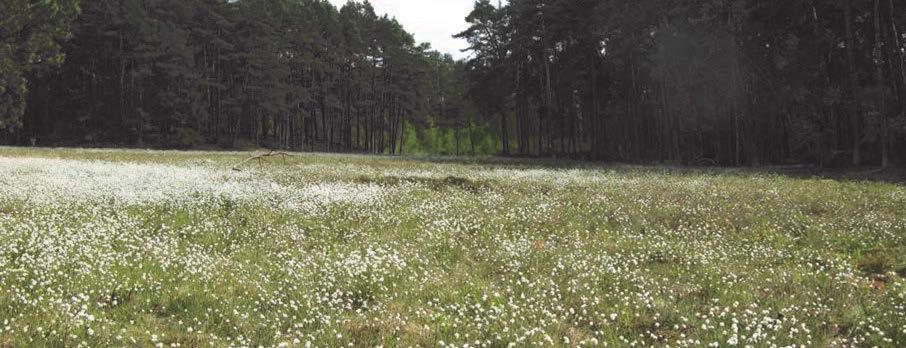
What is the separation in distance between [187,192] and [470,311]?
12.6m

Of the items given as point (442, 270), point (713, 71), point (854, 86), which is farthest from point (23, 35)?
point (854, 86)

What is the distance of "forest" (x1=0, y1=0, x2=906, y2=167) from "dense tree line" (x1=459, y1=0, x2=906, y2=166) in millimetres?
165

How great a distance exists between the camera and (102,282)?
7.06m

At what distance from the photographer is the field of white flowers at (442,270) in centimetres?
600

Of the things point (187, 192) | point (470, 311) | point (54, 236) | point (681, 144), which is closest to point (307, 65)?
point (681, 144)

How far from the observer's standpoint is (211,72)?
6631 centimetres

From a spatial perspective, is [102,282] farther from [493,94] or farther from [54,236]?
[493,94]

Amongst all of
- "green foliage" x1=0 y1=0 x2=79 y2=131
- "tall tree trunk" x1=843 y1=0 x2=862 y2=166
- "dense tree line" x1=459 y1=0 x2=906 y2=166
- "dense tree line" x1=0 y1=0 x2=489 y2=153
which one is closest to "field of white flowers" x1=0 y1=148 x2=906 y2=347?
"tall tree trunk" x1=843 y1=0 x2=862 y2=166

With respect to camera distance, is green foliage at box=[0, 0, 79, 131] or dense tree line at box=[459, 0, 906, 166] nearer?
green foliage at box=[0, 0, 79, 131]

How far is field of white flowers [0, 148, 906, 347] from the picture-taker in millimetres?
6004

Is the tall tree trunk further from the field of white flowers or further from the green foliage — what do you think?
the green foliage

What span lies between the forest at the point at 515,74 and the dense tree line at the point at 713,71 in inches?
6.5

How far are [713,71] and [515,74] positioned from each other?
22895 mm

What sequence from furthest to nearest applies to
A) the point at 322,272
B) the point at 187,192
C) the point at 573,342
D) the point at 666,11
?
the point at 666,11 < the point at 187,192 < the point at 322,272 < the point at 573,342
